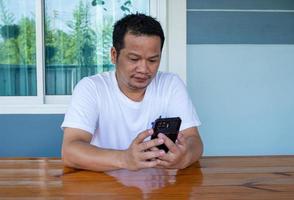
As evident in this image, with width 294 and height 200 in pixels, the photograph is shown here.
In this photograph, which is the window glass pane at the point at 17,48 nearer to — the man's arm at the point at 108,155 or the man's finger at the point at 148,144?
the man's arm at the point at 108,155

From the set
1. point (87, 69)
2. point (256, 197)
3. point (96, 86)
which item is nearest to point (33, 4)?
point (87, 69)

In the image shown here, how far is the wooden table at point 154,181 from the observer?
1138mm

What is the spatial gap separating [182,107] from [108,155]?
571 millimetres

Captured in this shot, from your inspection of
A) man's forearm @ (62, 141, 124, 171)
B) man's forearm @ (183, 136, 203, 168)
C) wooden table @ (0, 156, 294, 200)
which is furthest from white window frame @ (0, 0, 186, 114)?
man's forearm @ (62, 141, 124, 171)

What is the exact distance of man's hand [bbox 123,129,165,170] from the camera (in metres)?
1.28

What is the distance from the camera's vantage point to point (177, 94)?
1.86 m

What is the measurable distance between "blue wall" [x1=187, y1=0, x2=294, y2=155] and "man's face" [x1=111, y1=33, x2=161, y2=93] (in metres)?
1.36

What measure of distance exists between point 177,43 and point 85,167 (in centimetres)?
180

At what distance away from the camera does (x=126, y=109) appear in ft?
6.05

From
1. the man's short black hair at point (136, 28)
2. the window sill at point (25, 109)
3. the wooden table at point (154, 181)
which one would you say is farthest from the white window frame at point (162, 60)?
the wooden table at point (154, 181)

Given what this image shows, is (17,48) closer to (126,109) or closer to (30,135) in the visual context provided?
(30,135)

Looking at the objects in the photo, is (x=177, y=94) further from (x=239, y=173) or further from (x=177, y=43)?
(x=177, y=43)

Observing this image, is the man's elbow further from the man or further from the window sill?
the window sill

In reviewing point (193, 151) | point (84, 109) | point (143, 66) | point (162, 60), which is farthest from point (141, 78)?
point (162, 60)
